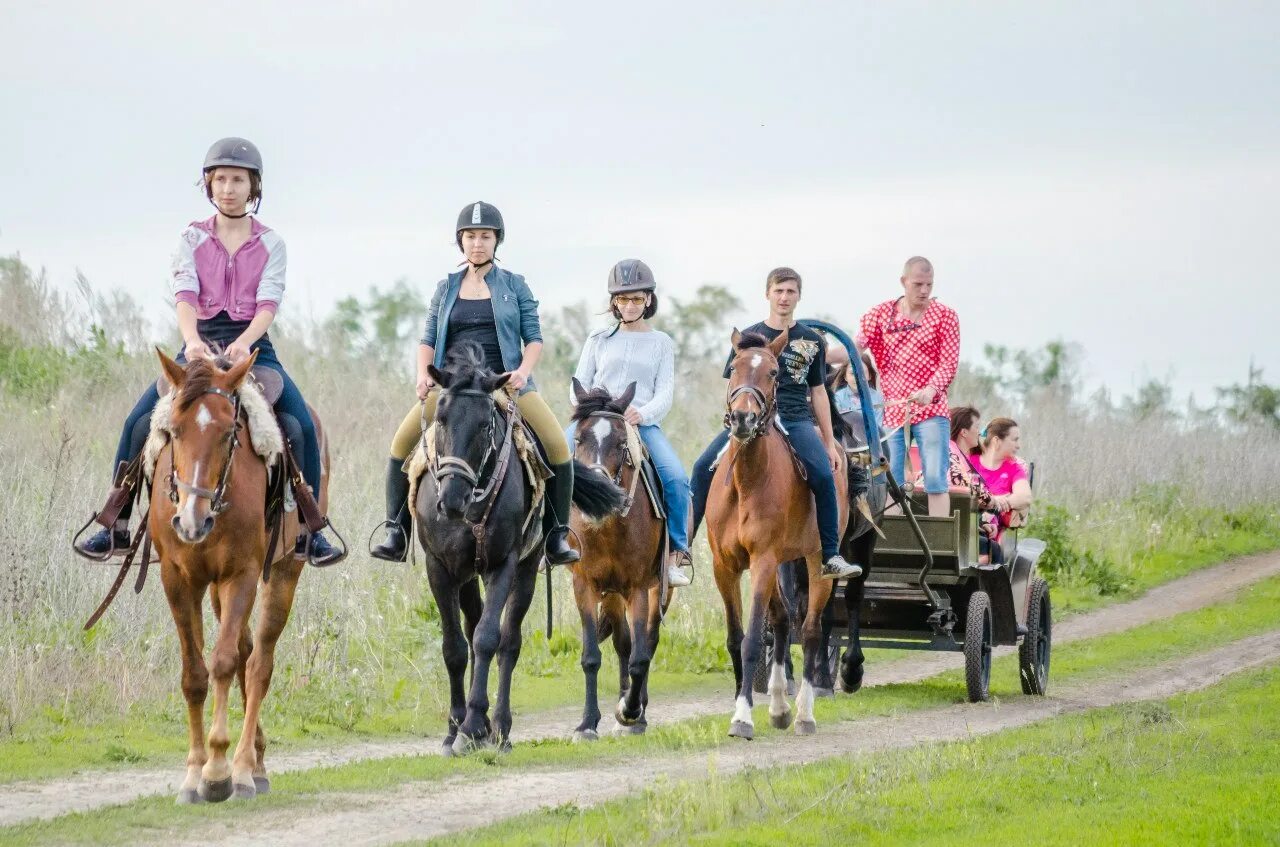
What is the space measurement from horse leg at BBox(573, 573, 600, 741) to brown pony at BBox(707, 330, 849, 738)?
946 mm

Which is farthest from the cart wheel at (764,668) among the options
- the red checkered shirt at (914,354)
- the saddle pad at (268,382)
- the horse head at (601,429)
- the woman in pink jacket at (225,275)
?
the saddle pad at (268,382)

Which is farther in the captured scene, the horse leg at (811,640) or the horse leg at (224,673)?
the horse leg at (811,640)

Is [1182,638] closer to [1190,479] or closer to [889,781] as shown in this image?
[889,781]

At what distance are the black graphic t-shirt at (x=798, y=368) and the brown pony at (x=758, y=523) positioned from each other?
25 centimetres

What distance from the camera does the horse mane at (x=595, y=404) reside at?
1105cm

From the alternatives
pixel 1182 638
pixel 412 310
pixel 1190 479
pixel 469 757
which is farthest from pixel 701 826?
pixel 412 310

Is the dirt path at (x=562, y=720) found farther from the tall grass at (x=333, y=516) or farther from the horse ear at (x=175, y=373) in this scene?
the horse ear at (x=175, y=373)

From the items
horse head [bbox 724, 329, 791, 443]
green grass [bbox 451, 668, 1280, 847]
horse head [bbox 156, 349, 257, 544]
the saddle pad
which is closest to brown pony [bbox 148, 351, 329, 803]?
horse head [bbox 156, 349, 257, 544]

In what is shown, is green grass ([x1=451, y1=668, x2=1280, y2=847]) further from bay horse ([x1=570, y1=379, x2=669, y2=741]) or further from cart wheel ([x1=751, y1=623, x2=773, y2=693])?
cart wheel ([x1=751, y1=623, x2=773, y2=693])

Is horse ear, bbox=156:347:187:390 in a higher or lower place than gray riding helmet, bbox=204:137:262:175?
lower

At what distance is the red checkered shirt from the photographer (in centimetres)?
1327

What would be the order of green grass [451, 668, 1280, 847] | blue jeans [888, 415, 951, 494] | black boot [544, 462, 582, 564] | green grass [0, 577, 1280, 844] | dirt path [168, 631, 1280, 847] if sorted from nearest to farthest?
green grass [451, 668, 1280, 847]
dirt path [168, 631, 1280, 847]
green grass [0, 577, 1280, 844]
black boot [544, 462, 582, 564]
blue jeans [888, 415, 951, 494]

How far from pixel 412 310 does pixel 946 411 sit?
90.6 ft

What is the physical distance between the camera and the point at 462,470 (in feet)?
29.3
